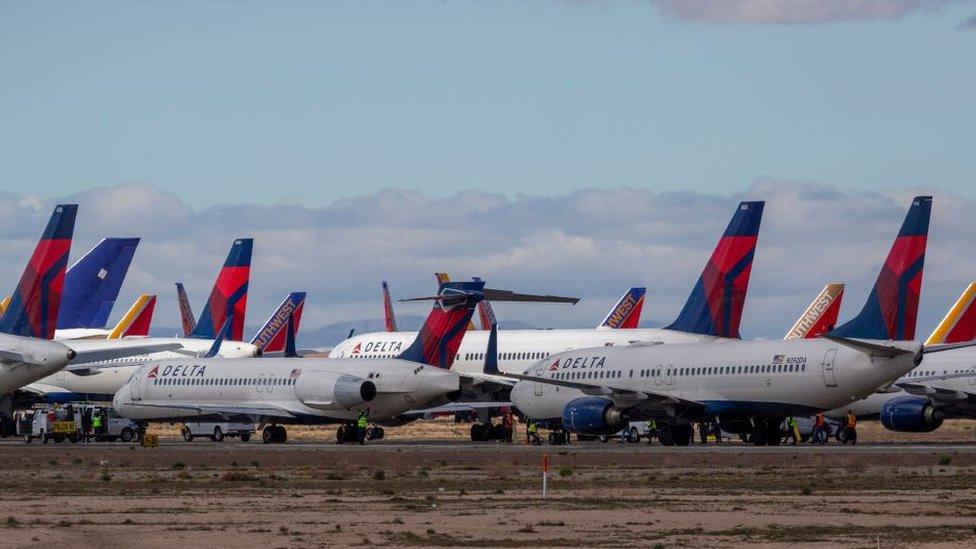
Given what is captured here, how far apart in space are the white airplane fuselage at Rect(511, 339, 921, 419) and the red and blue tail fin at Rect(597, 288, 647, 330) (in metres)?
35.3

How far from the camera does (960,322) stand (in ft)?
289

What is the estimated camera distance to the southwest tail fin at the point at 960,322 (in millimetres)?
87312

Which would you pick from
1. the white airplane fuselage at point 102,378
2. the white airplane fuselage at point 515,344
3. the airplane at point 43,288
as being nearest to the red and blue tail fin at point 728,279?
the white airplane fuselage at point 515,344

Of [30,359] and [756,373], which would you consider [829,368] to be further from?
[30,359]

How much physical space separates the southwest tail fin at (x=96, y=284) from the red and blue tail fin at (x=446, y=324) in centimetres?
3126

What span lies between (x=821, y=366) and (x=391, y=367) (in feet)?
66.0

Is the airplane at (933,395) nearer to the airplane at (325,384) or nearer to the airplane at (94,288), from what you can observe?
the airplane at (325,384)

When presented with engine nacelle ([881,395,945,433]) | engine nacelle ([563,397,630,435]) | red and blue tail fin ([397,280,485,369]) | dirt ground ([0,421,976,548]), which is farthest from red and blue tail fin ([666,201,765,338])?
dirt ground ([0,421,976,548])

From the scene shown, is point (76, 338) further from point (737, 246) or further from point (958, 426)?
point (958, 426)

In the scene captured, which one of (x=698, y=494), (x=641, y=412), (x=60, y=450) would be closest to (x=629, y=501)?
(x=698, y=494)

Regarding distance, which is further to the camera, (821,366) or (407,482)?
(821,366)

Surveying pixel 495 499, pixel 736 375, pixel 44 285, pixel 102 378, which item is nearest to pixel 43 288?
pixel 44 285

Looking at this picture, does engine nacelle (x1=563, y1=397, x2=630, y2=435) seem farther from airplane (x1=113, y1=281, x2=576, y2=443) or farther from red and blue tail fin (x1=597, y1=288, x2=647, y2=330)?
red and blue tail fin (x1=597, y1=288, x2=647, y2=330)

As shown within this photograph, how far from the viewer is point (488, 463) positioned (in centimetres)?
5412
